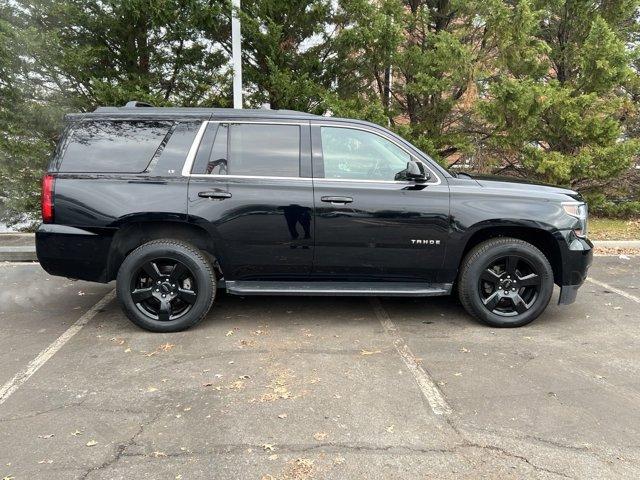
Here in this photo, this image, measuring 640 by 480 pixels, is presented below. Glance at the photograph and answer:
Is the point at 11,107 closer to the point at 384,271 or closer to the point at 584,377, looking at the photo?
the point at 384,271

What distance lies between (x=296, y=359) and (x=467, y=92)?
21.2 feet

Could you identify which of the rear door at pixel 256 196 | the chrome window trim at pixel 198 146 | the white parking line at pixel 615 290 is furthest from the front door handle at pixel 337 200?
the white parking line at pixel 615 290

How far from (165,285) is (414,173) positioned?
7.83ft

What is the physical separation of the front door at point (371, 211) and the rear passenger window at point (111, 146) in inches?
57.6

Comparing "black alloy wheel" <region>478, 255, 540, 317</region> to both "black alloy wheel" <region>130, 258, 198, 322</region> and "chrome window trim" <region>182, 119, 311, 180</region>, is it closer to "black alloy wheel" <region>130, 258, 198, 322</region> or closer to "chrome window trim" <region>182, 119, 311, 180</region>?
"chrome window trim" <region>182, 119, 311, 180</region>

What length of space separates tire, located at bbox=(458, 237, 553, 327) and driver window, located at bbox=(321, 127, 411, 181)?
1079 millimetres

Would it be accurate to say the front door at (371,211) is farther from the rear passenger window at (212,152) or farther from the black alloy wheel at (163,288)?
the black alloy wheel at (163,288)

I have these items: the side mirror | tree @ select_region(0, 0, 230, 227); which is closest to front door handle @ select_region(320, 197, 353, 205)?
the side mirror

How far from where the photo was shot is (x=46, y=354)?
162 inches

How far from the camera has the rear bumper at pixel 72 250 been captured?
4391 millimetres

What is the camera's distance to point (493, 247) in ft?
15.0

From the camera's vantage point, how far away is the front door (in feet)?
14.6

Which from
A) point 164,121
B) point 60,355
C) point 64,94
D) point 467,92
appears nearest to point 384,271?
point 164,121

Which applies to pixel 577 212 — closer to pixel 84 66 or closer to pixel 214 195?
pixel 214 195
